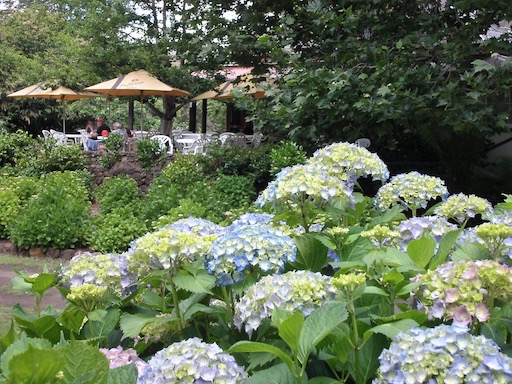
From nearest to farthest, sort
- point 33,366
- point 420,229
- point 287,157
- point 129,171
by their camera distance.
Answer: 1. point 33,366
2. point 420,229
3. point 287,157
4. point 129,171

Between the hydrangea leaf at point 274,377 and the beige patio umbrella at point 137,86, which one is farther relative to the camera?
the beige patio umbrella at point 137,86

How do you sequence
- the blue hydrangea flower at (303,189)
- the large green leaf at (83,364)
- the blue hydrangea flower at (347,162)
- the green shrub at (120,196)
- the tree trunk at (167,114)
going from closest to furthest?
the large green leaf at (83,364)
the blue hydrangea flower at (303,189)
the blue hydrangea flower at (347,162)
the green shrub at (120,196)
the tree trunk at (167,114)

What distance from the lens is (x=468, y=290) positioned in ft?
4.97

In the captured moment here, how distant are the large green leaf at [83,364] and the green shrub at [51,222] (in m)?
7.31

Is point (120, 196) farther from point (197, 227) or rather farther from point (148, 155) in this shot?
point (197, 227)

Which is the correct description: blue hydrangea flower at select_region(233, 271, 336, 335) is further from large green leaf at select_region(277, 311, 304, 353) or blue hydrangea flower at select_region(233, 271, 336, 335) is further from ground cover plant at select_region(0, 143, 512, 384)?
large green leaf at select_region(277, 311, 304, 353)

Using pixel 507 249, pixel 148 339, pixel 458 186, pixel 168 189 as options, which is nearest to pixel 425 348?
pixel 507 249

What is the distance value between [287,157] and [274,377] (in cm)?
761

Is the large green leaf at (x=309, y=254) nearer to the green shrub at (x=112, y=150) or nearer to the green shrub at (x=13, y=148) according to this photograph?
the green shrub at (x=112, y=150)

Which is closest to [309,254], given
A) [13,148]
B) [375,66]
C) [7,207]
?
[375,66]

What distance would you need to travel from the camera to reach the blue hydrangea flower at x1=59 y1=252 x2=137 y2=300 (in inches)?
82.3

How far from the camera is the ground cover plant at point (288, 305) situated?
1.33m

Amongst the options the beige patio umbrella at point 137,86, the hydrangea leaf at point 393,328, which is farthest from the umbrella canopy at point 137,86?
the hydrangea leaf at point 393,328

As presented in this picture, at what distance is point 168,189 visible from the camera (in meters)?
9.19
